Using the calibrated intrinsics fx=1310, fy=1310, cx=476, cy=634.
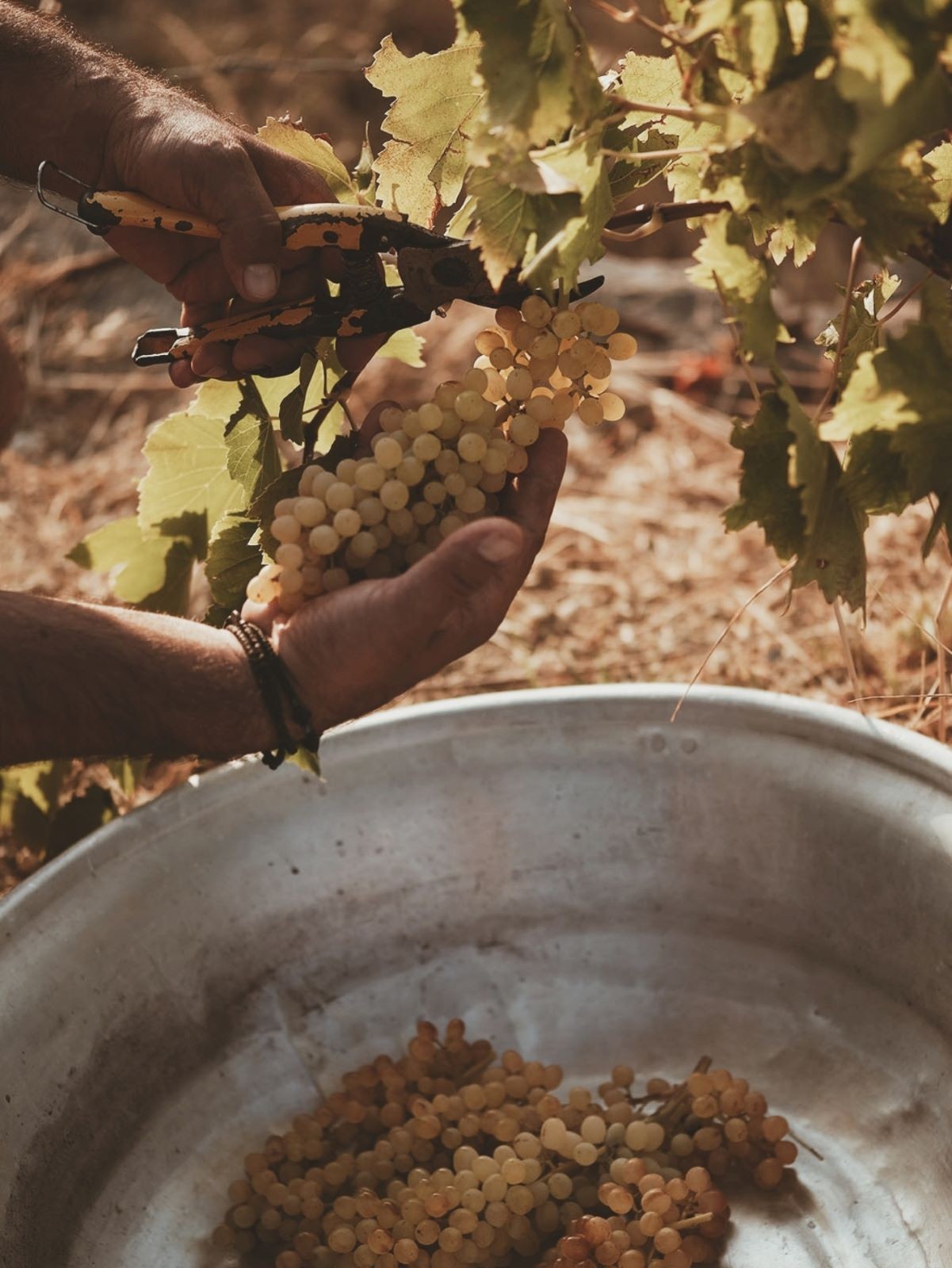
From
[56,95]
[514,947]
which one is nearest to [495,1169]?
[514,947]

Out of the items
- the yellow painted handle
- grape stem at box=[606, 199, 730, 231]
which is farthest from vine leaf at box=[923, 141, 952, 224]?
the yellow painted handle

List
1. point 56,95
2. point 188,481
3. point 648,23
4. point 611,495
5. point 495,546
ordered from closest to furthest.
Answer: point 648,23 → point 495,546 → point 56,95 → point 188,481 → point 611,495

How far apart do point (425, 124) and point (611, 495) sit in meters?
1.59

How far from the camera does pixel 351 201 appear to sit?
4.10 ft

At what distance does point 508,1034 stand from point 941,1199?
0.47m

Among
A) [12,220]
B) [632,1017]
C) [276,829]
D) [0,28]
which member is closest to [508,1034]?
[632,1017]

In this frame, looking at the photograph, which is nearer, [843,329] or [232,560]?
[843,329]

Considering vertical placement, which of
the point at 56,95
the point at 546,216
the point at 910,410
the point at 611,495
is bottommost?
the point at 910,410

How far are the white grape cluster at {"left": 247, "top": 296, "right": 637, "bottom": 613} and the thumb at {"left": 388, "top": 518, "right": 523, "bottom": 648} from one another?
0.10 metres

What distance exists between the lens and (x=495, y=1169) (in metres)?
1.14

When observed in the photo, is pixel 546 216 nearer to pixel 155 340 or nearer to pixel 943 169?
pixel 943 169

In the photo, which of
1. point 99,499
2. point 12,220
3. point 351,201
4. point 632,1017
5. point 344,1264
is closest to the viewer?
point 344,1264

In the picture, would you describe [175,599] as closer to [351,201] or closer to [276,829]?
[276,829]

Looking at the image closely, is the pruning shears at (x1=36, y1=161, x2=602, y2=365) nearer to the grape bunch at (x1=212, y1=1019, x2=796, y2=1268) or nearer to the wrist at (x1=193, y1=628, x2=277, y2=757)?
the wrist at (x1=193, y1=628, x2=277, y2=757)
